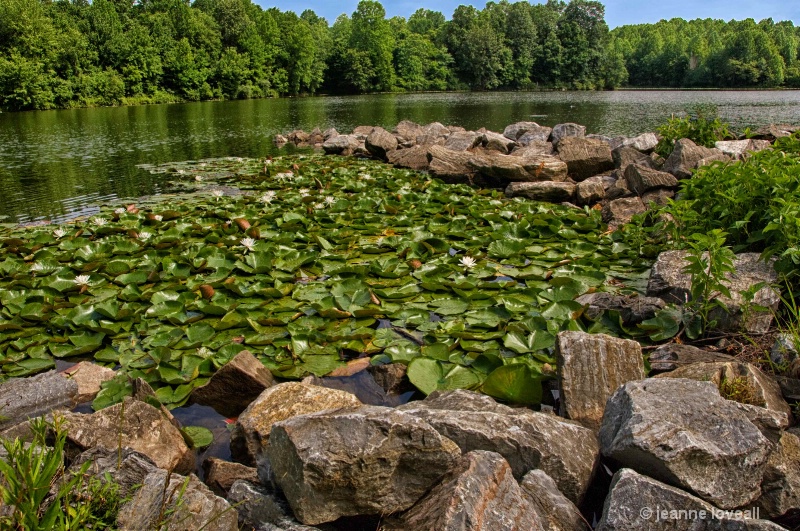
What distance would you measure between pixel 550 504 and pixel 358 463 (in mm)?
721

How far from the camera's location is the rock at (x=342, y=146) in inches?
525

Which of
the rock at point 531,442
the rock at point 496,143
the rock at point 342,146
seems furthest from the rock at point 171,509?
the rock at point 342,146

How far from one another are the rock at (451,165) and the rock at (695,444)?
7.40m

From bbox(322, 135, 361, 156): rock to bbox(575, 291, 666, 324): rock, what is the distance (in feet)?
32.9

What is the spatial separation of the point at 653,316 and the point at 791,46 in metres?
83.9

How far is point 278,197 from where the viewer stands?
7.66 m

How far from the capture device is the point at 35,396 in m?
2.82

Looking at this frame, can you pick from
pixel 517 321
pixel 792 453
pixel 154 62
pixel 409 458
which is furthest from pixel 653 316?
pixel 154 62

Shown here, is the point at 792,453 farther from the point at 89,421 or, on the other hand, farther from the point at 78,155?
the point at 78,155

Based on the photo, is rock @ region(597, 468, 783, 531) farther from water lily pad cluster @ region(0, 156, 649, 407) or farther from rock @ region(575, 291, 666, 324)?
rock @ region(575, 291, 666, 324)

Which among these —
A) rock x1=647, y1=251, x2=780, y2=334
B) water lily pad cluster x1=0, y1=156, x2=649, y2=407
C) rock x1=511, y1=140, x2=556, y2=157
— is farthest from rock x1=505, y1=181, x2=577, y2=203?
rock x1=647, y1=251, x2=780, y2=334

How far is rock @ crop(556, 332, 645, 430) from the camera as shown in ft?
8.64

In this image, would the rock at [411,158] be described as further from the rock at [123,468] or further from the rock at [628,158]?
the rock at [123,468]

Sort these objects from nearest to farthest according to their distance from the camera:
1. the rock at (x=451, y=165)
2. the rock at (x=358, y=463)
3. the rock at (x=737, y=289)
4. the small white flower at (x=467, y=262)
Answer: the rock at (x=358, y=463)
the rock at (x=737, y=289)
the small white flower at (x=467, y=262)
the rock at (x=451, y=165)
